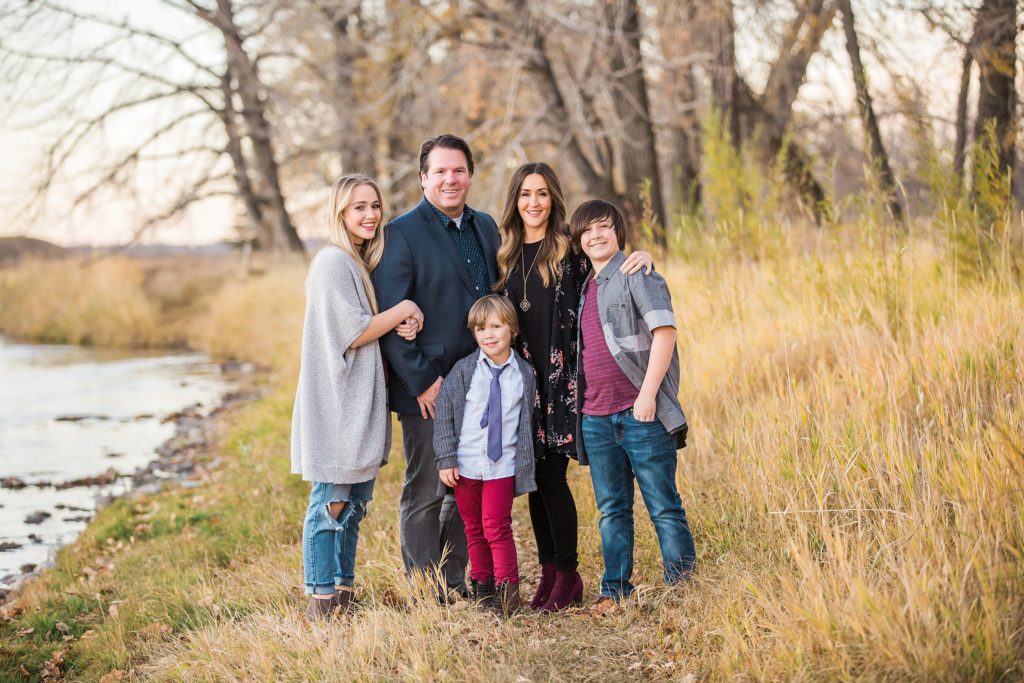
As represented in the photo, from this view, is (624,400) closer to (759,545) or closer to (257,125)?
(759,545)

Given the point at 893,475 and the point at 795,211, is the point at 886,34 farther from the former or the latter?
the point at 893,475

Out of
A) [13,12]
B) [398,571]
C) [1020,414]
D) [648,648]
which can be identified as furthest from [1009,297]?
[13,12]

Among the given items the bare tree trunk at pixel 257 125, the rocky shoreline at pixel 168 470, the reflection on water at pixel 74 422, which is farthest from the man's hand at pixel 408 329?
the bare tree trunk at pixel 257 125

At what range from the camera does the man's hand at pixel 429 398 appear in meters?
3.52

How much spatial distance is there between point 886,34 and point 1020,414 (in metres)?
6.53

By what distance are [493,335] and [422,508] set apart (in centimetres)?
84

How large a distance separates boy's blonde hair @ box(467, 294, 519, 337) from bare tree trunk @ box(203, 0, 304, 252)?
13.6 meters

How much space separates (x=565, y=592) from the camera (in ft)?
11.8

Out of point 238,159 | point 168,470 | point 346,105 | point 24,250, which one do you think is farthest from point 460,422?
point 24,250

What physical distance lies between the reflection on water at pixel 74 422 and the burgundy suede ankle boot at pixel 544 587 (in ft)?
11.7

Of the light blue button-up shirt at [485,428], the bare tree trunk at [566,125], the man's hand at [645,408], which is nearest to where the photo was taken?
the man's hand at [645,408]

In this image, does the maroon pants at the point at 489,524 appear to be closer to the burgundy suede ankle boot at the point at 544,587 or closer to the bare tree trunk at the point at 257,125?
the burgundy suede ankle boot at the point at 544,587

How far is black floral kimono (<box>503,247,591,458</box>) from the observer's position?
3.58m

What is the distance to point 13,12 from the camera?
41.3 feet
